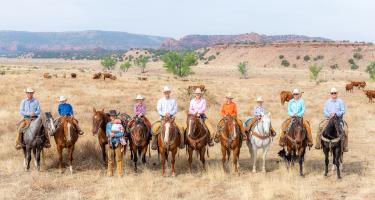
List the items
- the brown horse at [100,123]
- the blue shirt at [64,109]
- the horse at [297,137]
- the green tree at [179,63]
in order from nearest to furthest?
1. the horse at [297,137]
2. the brown horse at [100,123]
3. the blue shirt at [64,109]
4. the green tree at [179,63]

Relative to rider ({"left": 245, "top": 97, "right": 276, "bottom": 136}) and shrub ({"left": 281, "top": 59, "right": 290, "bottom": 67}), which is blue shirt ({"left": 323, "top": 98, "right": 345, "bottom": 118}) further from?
shrub ({"left": 281, "top": 59, "right": 290, "bottom": 67})

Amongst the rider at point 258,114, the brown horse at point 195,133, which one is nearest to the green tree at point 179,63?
the rider at point 258,114

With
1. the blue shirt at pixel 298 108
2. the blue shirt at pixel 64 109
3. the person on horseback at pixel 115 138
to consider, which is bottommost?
the person on horseback at pixel 115 138

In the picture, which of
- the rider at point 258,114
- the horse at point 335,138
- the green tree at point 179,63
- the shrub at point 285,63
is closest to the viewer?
the horse at point 335,138

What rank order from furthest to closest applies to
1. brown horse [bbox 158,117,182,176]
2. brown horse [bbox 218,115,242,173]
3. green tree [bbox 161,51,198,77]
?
green tree [bbox 161,51,198,77] < brown horse [bbox 218,115,242,173] < brown horse [bbox 158,117,182,176]

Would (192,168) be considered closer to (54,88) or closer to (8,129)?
(8,129)

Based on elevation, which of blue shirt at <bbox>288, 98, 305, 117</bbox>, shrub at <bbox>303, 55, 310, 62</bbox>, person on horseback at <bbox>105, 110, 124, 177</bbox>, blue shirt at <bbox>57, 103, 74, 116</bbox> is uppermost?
shrub at <bbox>303, 55, 310, 62</bbox>

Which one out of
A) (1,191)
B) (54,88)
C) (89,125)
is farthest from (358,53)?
(1,191)

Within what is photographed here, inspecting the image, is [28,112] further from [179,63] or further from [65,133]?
[179,63]

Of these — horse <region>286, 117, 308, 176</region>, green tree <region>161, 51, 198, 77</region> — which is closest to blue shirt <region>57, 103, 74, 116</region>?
horse <region>286, 117, 308, 176</region>

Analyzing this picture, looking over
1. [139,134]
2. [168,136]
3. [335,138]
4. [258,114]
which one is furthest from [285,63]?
[168,136]

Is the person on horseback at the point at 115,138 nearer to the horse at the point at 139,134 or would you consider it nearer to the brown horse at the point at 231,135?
the horse at the point at 139,134

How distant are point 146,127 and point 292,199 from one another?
16.3 ft

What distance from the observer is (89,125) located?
64.5 feet
